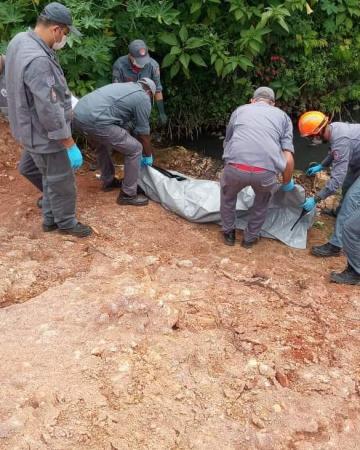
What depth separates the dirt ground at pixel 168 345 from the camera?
2.40 metres

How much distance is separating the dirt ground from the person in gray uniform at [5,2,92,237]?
2.24 feet

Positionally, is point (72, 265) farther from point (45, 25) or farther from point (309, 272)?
point (309, 272)

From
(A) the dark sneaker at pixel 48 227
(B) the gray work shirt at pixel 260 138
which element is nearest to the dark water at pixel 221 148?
(B) the gray work shirt at pixel 260 138

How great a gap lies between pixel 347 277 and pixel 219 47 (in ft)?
10.2

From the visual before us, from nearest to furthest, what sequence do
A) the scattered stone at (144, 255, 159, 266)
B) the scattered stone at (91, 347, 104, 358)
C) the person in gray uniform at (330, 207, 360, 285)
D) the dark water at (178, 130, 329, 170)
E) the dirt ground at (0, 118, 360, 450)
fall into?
1. the dirt ground at (0, 118, 360, 450)
2. the scattered stone at (91, 347, 104, 358)
3. the person in gray uniform at (330, 207, 360, 285)
4. the scattered stone at (144, 255, 159, 266)
5. the dark water at (178, 130, 329, 170)

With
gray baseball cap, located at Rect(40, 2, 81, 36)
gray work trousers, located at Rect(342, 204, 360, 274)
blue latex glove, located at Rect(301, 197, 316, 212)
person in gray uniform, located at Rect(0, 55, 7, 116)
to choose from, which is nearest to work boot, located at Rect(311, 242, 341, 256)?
blue latex glove, located at Rect(301, 197, 316, 212)

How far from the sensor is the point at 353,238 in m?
3.75

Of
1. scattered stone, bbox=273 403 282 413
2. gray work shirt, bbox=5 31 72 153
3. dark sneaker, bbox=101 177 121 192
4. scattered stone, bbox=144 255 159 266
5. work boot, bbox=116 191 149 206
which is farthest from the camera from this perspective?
dark sneaker, bbox=101 177 121 192

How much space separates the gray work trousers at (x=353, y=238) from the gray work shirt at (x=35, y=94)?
2227mm

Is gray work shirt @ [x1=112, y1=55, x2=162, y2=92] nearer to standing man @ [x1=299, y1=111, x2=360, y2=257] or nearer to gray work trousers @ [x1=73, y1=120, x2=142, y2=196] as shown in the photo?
gray work trousers @ [x1=73, y1=120, x2=142, y2=196]

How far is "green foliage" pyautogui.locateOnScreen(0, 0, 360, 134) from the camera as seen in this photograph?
506 centimetres

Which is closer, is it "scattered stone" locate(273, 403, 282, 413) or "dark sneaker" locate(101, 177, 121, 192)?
"scattered stone" locate(273, 403, 282, 413)

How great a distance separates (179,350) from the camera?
9.33 feet

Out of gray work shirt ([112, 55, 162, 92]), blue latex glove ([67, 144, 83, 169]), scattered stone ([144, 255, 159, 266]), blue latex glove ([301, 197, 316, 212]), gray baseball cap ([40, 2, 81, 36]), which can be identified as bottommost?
scattered stone ([144, 255, 159, 266])
